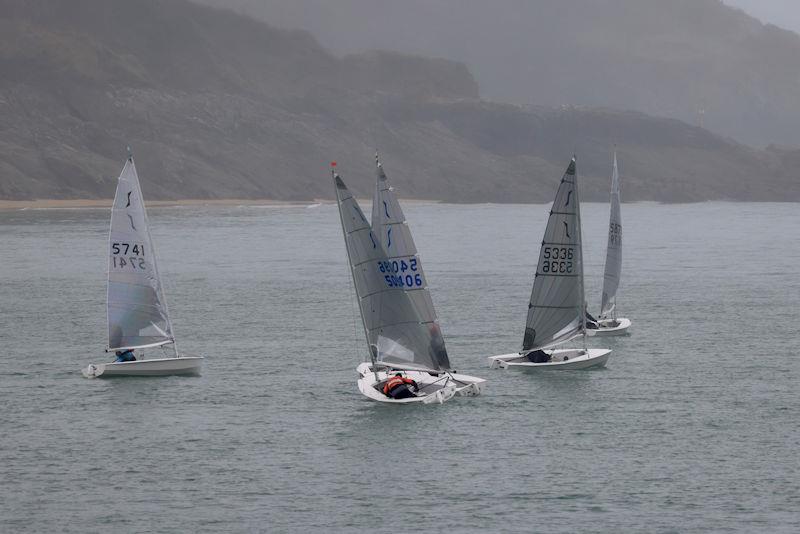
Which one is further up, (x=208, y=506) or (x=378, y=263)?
(x=378, y=263)

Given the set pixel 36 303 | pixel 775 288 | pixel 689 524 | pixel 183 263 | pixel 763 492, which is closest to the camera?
pixel 689 524

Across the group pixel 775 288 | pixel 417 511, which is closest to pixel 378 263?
pixel 417 511

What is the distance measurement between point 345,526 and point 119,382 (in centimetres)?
2154

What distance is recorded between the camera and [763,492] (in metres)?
41.5

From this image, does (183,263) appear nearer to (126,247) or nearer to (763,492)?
(126,247)

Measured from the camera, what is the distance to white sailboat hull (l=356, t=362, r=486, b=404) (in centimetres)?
5091

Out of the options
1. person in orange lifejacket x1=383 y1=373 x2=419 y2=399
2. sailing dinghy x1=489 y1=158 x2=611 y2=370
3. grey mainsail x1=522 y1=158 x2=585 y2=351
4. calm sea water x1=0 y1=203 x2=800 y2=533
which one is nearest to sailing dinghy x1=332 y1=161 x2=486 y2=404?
person in orange lifejacket x1=383 y1=373 x2=419 y2=399

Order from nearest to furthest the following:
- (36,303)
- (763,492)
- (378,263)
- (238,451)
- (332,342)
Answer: (763,492) → (238,451) → (378,263) → (332,342) → (36,303)

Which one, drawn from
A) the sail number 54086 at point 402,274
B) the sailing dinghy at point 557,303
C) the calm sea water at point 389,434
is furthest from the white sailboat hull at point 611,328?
the sail number 54086 at point 402,274

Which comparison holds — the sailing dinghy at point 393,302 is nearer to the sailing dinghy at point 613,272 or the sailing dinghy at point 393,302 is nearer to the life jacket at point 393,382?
the life jacket at point 393,382

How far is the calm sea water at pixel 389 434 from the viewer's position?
40.0 m

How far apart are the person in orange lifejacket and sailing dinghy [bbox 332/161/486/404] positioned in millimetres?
188

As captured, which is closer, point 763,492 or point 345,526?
point 345,526

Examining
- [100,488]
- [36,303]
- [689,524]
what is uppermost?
[36,303]
